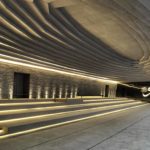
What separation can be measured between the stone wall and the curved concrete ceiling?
42.5 inches

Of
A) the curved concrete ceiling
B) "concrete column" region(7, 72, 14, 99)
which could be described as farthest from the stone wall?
the curved concrete ceiling

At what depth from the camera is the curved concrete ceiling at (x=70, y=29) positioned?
5.25 meters

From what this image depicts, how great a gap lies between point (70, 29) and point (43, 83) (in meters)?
7.18

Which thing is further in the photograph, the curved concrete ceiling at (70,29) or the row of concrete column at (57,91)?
the row of concrete column at (57,91)

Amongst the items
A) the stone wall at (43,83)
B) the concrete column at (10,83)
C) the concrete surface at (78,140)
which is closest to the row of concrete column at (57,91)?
the stone wall at (43,83)

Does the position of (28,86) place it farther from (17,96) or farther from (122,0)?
(122,0)

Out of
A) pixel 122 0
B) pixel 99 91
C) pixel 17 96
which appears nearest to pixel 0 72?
pixel 17 96

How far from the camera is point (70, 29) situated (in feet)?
23.3

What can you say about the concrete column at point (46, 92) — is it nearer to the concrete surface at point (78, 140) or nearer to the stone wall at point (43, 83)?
the stone wall at point (43, 83)

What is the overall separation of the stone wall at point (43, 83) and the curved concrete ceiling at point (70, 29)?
1080 mm

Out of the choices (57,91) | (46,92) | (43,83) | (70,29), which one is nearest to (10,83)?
(43,83)

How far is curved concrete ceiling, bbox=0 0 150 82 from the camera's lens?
17.2 ft

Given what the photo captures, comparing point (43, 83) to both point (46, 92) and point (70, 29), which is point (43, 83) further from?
point (70, 29)

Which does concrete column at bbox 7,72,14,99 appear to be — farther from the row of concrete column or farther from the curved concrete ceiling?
the row of concrete column
